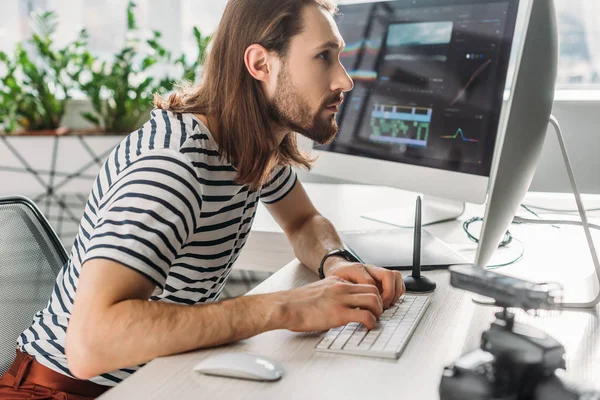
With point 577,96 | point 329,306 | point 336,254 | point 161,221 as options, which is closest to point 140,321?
point 161,221

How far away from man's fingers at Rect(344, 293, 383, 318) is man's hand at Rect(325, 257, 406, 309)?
3.1 inches

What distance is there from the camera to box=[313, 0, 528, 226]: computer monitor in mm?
1328

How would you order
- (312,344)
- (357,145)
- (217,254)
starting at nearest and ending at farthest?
(312,344), (217,254), (357,145)

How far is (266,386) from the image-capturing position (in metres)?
0.77

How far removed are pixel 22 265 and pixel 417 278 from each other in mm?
735

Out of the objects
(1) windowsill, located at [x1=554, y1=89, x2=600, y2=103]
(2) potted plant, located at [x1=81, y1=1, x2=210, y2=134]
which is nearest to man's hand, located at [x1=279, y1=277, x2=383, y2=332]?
(1) windowsill, located at [x1=554, y1=89, x2=600, y2=103]

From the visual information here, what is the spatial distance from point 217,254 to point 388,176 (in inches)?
20.2

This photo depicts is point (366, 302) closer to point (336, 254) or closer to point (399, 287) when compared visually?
point (399, 287)

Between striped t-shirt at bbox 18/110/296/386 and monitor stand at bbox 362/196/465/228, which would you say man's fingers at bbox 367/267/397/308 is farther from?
monitor stand at bbox 362/196/465/228

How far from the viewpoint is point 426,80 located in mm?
1470

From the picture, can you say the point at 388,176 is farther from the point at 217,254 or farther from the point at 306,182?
the point at 306,182

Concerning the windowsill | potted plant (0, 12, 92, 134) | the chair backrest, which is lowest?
the chair backrest

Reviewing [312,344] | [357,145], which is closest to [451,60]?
[357,145]

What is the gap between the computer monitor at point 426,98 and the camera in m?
1.33
